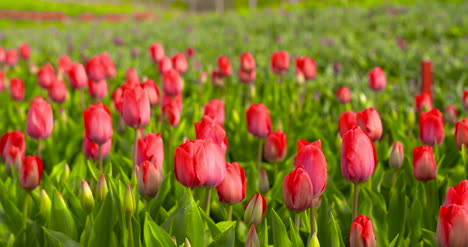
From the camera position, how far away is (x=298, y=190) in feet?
4.80

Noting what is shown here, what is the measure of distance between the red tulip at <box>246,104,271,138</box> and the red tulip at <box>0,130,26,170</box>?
3.10 ft

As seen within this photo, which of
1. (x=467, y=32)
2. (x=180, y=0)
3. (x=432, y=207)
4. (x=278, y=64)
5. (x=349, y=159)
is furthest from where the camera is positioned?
(x=180, y=0)

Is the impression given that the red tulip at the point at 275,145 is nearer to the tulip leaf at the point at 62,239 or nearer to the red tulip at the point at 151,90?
the red tulip at the point at 151,90

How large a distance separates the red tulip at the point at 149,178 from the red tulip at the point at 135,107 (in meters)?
0.35

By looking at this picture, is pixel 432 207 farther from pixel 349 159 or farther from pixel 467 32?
pixel 467 32

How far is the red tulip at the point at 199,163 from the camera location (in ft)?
4.86

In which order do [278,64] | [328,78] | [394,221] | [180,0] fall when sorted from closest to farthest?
1. [394,221]
2. [278,64]
3. [328,78]
4. [180,0]

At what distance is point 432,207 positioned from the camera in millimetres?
2002

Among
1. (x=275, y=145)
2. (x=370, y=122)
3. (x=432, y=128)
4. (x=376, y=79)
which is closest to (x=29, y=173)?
(x=275, y=145)

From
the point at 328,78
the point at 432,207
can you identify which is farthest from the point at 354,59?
the point at 432,207

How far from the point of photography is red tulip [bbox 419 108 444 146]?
2.16 metres

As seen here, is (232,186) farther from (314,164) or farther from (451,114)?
(451,114)

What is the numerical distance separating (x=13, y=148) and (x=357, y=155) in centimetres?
137

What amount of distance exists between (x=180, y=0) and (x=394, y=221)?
41228 mm
